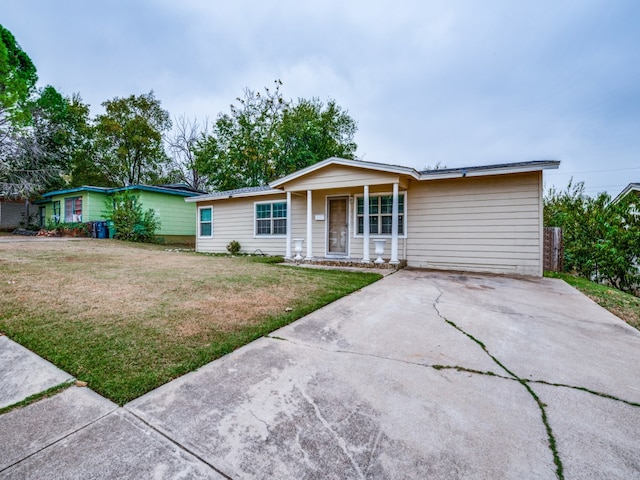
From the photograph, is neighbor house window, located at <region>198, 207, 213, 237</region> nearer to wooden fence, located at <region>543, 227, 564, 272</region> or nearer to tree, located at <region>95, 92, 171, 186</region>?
wooden fence, located at <region>543, 227, 564, 272</region>

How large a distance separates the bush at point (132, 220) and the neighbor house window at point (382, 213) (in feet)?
39.0

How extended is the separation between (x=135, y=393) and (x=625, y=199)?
1073 centimetres

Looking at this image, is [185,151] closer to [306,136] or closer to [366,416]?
[306,136]

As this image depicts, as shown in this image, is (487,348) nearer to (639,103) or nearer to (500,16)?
(500,16)

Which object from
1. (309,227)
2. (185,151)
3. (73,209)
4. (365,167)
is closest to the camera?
(365,167)

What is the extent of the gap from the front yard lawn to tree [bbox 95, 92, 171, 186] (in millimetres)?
20563

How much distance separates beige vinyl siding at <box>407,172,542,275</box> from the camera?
7070 mm

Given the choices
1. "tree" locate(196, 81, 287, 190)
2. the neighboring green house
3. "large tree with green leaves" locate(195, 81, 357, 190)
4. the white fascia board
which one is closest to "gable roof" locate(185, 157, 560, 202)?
the white fascia board

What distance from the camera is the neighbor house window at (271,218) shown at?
10664 mm

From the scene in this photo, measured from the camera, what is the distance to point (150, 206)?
15.4m

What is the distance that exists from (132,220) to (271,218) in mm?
8794

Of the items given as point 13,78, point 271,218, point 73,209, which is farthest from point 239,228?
point 13,78

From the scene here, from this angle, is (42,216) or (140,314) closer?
(140,314)

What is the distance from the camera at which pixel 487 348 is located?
8.70 ft
